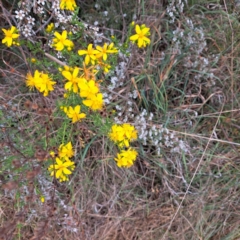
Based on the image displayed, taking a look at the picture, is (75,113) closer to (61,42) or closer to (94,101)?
(94,101)

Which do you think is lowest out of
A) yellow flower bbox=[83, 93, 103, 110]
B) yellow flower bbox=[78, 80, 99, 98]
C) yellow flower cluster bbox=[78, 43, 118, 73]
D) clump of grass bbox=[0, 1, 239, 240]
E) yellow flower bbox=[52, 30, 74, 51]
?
clump of grass bbox=[0, 1, 239, 240]

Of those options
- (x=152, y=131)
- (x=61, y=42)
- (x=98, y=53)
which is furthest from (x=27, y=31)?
(x=152, y=131)

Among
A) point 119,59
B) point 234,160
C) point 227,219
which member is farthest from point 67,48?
point 227,219

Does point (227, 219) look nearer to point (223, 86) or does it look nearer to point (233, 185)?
point (233, 185)

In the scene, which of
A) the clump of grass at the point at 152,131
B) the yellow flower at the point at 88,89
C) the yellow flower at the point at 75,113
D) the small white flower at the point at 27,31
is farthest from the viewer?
the clump of grass at the point at 152,131

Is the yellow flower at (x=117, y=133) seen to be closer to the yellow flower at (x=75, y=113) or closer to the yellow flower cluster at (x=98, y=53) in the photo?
the yellow flower at (x=75, y=113)

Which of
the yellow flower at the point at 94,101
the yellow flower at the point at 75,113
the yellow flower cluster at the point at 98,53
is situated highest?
the yellow flower cluster at the point at 98,53

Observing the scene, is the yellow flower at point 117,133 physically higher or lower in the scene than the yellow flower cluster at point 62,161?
higher

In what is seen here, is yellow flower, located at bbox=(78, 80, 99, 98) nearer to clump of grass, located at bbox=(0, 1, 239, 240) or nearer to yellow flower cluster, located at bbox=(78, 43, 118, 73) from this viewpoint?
yellow flower cluster, located at bbox=(78, 43, 118, 73)

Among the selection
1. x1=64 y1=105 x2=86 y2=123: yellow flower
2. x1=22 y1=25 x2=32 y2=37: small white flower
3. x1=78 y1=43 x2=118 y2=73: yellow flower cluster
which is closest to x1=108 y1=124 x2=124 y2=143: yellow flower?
x1=64 y1=105 x2=86 y2=123: yellow flower

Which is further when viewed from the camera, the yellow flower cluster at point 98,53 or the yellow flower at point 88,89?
the yellow flower cluster at point 98,53

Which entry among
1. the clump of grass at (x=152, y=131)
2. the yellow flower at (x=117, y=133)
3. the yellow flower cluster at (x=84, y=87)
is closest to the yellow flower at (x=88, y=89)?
the yellow flower cluster at (x=84, y=87)

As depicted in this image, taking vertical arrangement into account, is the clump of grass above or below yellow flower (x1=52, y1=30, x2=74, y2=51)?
below

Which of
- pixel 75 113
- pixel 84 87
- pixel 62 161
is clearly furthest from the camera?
pixel 62 161
